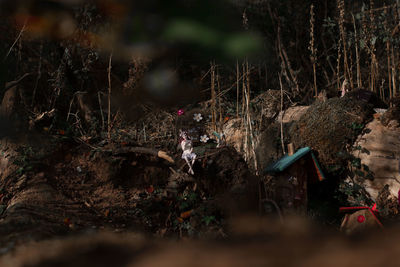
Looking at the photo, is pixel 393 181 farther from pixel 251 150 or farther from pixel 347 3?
pixel 347 3

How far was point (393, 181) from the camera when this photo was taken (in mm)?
3201

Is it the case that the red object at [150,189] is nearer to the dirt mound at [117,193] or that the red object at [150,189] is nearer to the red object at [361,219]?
the dirt mound at [117,193]

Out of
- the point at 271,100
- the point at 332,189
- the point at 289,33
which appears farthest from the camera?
the point at 289,33

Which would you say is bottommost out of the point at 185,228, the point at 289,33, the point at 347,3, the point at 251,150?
the point at 185,228

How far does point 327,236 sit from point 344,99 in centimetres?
331

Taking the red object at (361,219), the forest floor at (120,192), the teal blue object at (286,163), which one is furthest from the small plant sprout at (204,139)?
the red object at (361,219)

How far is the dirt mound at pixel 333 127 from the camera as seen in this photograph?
3.43m

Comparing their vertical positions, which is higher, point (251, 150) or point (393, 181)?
point (251, 150)

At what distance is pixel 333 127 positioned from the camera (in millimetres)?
3488

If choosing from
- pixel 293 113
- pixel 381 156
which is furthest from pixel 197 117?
pixel 381 156

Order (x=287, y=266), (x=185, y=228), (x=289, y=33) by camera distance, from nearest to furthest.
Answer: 1. (x=287, y=266)
2. (x=185, y=228)
3. (x=289, y=33)

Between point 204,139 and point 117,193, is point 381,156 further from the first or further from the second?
point 117,193

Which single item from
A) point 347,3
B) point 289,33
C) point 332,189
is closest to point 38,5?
point 332,189

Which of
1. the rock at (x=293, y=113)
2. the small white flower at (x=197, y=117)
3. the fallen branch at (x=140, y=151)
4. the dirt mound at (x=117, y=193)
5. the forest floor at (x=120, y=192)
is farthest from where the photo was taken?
the small white flower at (x=197, y=117)
